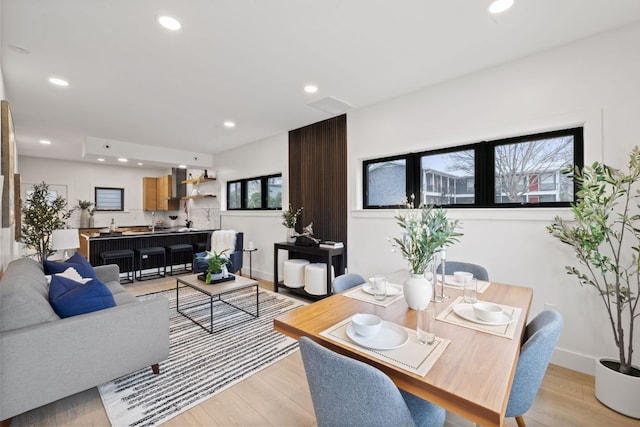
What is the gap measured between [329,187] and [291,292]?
1725mm

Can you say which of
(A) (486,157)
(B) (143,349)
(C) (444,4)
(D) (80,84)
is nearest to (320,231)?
(A) (486,157)

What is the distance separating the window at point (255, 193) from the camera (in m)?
5.18

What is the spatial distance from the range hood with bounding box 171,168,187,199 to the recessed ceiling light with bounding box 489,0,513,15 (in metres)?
7.26

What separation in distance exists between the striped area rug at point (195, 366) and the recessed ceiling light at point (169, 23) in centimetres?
269

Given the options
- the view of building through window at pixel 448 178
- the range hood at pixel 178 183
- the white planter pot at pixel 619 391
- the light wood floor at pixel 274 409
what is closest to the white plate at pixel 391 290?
the light wood floor at pixel 274 409

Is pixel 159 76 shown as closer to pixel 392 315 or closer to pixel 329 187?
pixel 329 187

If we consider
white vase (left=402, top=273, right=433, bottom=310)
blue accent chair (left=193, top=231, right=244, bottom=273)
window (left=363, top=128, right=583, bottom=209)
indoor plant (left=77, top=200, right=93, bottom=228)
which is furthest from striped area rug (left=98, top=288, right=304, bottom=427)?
indoor plant (left=77, top=200, right=93, bottom=228)

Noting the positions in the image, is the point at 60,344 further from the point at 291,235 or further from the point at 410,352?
the point at 291,235

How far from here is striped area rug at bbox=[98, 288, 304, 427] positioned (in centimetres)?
185

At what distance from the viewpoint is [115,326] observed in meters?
1.90

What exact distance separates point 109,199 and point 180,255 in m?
3.55

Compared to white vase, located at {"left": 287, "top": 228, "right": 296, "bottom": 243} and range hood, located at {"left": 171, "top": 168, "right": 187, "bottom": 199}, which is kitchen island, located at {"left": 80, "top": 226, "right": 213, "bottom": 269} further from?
white vase, located at {"left": 287, "top": 228, "right": 296, "bottom": 243}

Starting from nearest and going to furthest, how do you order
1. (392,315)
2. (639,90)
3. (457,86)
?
1. (392,315)
2. (639,90)
3. (457,86)

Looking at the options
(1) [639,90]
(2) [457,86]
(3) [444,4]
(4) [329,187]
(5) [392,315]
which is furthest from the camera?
(4) [329,187]
